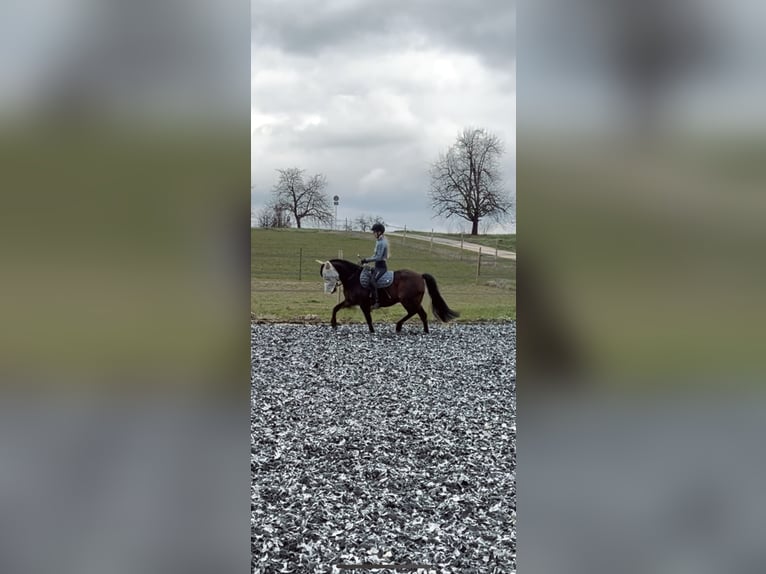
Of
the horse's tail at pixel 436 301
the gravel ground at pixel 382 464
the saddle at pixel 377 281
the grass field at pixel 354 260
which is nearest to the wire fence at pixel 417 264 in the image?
the grass field at pixel 354 260

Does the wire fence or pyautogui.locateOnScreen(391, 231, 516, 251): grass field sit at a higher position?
pyautogui.locateOnScreen(391, 231, 516, 251): grass field

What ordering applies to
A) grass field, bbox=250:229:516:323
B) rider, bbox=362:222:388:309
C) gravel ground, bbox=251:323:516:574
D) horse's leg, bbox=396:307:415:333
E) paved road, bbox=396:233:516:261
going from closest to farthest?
gravel ground, bbox=251:323:516:574 → rider, bbox=362:222:388:309 → horse's leg, bbox=396:307:415:333 → grass field, bbox=250:229:516:323 → paved road, bbox=396:233:516:261

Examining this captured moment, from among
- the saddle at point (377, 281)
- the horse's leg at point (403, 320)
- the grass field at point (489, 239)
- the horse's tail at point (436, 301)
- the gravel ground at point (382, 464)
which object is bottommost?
the gravel ground at point (382, 464)

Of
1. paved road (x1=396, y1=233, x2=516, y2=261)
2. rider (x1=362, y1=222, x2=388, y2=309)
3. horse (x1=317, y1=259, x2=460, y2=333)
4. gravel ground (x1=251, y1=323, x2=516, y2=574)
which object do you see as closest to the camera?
gravel ground (x1=251, y1=323, x2=516, y2=574)

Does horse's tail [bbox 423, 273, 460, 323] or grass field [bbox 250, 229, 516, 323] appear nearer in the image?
horse's tail [bbox 423, 273, 460, 323]

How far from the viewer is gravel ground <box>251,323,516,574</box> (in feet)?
10.9
